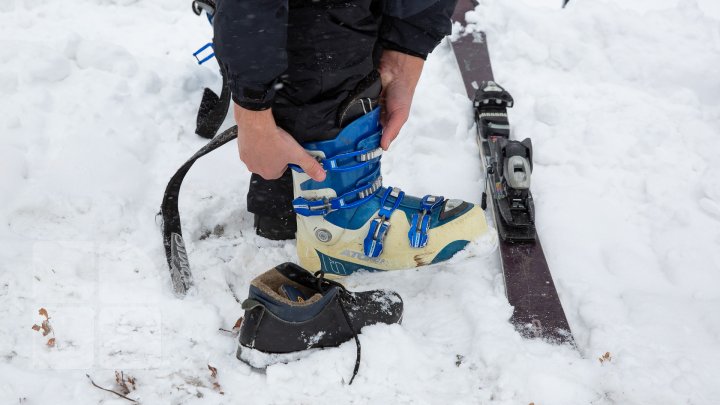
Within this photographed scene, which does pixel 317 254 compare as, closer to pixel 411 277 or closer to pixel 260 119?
pixel 411 277

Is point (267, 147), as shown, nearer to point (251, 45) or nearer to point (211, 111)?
point (251, 45)

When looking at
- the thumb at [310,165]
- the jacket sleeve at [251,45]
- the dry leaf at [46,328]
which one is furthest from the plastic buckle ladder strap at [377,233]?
the dry leaf at [46,328]

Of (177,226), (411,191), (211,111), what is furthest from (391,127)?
(211,111)

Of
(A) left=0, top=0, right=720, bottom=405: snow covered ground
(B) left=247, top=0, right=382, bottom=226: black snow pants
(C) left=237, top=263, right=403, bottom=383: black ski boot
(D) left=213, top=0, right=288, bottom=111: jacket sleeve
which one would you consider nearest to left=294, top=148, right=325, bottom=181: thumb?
(B) left=247, top=0, right=382, bottom=226: black snow pants

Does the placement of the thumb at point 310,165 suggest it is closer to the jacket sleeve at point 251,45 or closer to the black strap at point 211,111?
the jacket sleeve at point 251,45

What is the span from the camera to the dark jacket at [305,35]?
1.31 metres

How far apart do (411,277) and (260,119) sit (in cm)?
81

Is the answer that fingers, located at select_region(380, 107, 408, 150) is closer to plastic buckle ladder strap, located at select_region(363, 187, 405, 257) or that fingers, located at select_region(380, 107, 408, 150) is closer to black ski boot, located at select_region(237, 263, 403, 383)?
plastic buckle ladder strap, located at select_region(363, 187, 405, 257)

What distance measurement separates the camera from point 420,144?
2500 mm

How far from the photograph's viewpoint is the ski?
1.77 meters

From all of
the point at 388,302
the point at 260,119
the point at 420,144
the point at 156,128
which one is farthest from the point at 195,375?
the point at 420,144

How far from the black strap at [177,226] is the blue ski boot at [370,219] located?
0.96 feet

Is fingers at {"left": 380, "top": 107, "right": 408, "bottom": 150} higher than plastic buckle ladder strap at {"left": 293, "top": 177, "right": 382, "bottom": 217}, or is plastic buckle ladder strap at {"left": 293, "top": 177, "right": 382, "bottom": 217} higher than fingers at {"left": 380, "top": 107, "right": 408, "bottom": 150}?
fingers at {"left": 380, "top": 107, "right": 408, "bottom": 150}

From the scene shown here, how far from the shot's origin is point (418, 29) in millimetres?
1791
